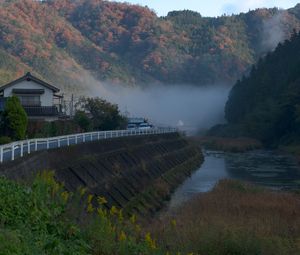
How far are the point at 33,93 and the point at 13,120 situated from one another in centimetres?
1607

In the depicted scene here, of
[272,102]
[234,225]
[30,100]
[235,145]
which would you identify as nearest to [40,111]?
[30,100]

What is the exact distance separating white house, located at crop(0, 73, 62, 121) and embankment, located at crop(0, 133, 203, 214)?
7.11 metres

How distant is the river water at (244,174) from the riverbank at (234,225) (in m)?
4.27

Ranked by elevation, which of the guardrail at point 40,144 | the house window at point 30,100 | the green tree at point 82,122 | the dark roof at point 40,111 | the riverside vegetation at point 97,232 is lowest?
the riverside vegetation at point 97,232

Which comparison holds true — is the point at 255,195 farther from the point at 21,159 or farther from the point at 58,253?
the point at 58,253

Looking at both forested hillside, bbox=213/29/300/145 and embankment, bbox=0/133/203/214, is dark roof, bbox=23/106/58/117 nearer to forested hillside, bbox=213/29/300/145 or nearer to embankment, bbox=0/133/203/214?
embankment, bbox=0/133/203/214

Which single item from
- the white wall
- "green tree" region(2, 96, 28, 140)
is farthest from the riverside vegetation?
the white wall

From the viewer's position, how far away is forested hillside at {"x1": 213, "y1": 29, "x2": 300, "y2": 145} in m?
85.8

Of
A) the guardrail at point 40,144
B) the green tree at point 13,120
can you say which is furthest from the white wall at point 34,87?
the green tree at point 13,120

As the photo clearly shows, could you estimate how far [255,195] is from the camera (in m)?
29.1

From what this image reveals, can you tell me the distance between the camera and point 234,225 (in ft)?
62.2

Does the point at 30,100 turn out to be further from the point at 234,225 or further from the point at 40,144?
the point at 234,225

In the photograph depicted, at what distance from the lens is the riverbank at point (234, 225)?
15.0 metres

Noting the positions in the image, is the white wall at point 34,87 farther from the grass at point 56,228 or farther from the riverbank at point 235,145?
the riverbank at point 235,145
